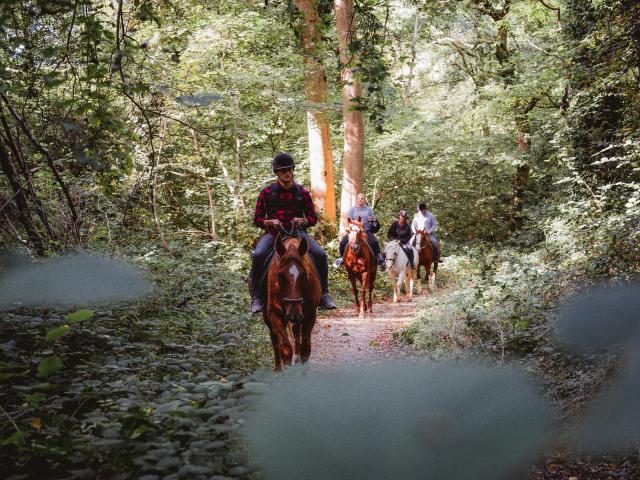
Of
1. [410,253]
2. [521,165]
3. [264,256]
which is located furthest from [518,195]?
[264,256]

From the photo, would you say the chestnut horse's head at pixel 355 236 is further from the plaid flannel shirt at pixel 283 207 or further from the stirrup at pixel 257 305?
the stirrup at pixel 257 305

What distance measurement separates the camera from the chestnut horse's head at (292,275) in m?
6.75

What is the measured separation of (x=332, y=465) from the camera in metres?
3.05

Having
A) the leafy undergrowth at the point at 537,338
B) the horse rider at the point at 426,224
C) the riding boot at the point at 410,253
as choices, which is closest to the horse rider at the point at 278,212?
the leafy undergrowth at the point at 537,338

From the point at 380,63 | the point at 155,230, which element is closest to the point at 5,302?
the point at 380,63

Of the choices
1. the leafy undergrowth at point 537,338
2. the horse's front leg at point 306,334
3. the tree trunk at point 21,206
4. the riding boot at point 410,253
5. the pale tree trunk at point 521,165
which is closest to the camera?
the leafy undergrowth at point 537,338

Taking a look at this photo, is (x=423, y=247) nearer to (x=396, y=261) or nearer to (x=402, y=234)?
(x=402, y=234)

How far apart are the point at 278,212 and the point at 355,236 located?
6174 mm

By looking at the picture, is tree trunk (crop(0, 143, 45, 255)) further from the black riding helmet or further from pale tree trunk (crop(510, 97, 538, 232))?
pale tree trunk (crop(510, 97, 538, 232))

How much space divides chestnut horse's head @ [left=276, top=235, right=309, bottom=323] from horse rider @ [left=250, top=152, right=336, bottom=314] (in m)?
0.52

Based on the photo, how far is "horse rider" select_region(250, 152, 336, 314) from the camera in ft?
24.8

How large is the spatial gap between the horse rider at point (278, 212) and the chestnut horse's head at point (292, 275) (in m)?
0.52

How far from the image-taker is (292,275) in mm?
6812

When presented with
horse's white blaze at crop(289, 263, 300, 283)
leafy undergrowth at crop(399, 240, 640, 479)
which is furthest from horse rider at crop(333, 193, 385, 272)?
horse's white blaze at crop(289, 263, 300, 283)
